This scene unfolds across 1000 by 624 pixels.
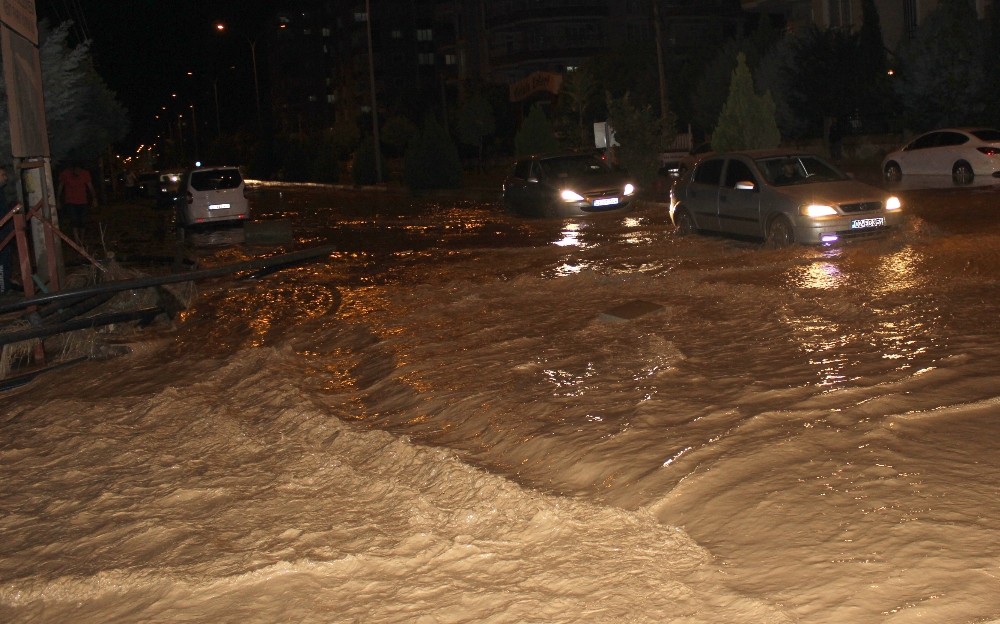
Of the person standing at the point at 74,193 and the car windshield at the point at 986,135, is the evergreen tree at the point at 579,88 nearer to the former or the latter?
the car windshield at the point at 986,135

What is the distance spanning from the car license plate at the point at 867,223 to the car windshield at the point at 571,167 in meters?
10.1

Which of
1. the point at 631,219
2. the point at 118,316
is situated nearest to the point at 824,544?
the point at 118,316

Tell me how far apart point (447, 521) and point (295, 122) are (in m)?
120

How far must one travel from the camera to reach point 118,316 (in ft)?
41.2

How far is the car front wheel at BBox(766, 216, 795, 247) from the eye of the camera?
15.5 m

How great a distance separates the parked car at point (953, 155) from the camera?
84.1 ft

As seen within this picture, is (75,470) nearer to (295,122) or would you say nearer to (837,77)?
(837,77)

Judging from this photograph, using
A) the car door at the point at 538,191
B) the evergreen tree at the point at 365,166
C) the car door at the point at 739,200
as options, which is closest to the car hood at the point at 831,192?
the car door at the point at 739,200

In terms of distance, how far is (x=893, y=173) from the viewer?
96.1 feet

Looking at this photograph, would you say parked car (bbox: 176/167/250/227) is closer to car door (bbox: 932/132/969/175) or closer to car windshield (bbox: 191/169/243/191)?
car windshield (bbox: 191/169/243/191)

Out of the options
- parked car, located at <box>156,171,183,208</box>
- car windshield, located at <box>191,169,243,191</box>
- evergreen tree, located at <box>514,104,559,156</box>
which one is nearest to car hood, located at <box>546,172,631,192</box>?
car windshield, located at <box>191,169,243,191</box>

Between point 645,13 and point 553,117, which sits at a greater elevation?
point 645,13

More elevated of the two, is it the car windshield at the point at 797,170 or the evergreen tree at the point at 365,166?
the evergreen tree at the point at 365,166

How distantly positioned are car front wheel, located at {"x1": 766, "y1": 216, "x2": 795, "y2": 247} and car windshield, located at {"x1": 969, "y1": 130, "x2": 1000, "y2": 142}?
13.1 m
